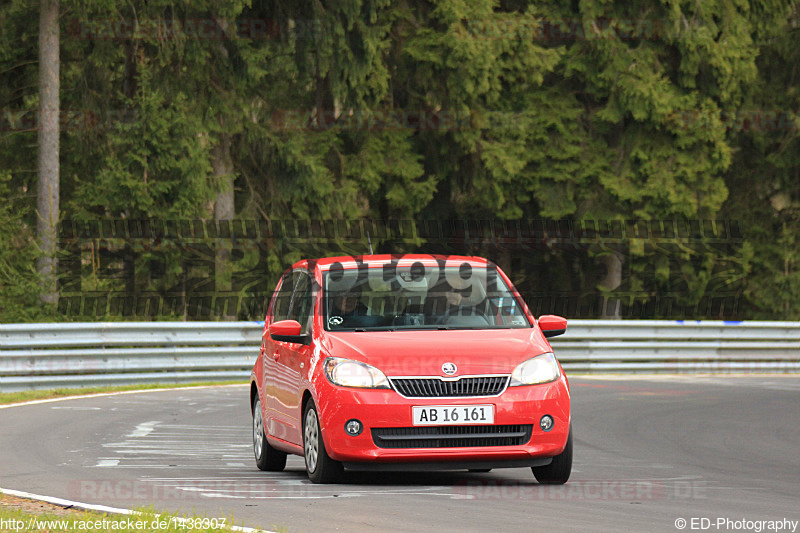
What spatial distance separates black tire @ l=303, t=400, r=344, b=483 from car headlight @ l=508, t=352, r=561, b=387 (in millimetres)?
1397

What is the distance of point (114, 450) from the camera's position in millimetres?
13117

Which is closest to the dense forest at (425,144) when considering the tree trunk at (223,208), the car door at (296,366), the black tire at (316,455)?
the tree trunk at (223,208)

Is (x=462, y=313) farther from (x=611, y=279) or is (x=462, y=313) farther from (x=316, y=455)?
(x=611, y=279)

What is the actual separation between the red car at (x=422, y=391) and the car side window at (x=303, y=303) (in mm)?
66

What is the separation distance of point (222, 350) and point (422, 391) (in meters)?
13.6

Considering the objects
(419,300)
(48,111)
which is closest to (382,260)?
(419,300)

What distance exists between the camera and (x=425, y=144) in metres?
41.9

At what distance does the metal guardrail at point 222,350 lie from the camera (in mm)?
20859

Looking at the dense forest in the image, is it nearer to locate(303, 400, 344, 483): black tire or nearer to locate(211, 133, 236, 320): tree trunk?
locate(211, 133, 236, 320): tree trunk

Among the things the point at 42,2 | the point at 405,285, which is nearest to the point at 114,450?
the point at 405,285

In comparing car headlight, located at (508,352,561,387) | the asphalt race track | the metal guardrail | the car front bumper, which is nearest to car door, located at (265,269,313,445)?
the asphalt race track

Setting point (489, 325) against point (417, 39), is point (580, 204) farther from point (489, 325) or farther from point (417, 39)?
point (489, 325)

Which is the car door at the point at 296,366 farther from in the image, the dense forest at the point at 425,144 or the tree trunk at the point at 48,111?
the tree trunk at the point at 48,111

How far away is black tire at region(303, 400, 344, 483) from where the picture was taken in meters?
10.2
